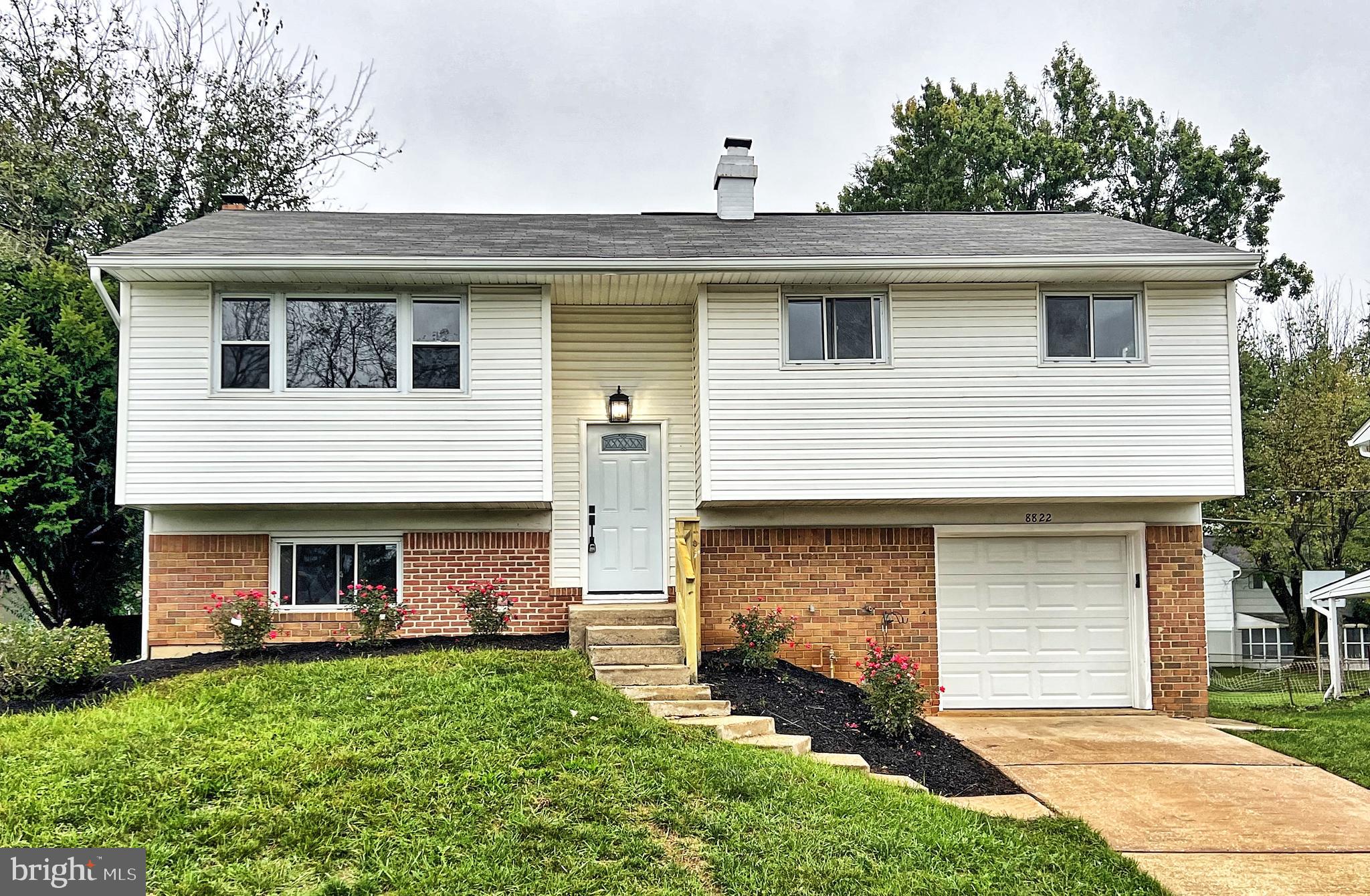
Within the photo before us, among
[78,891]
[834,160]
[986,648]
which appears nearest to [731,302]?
[986,648]

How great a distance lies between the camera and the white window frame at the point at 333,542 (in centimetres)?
1109

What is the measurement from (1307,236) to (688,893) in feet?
110

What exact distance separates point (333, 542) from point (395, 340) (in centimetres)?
232

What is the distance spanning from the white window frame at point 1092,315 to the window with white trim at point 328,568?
7249 mm

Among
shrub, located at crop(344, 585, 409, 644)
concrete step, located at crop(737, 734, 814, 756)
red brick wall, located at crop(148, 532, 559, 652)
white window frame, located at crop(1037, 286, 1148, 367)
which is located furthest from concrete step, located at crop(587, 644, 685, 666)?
white window frame, located at crop(1037, 286, 1148, 367)

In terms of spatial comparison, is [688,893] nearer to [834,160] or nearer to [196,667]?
[196,667]

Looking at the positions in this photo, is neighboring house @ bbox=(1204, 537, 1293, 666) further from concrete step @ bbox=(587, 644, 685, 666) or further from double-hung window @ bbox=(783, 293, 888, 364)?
concrete step @ bbox=(587, 644, 685, 666)

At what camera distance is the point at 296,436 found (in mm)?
10531

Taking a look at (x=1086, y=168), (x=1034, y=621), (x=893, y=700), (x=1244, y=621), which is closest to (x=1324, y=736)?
(x=1034, y=621)

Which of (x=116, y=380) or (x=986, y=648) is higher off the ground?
(x=116, y=380)

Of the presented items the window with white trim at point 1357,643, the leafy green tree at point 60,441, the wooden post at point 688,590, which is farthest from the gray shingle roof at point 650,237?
the window with white trim at point 1357,643

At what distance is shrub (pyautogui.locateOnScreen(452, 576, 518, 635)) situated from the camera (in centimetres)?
1070

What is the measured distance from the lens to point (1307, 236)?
103 ft

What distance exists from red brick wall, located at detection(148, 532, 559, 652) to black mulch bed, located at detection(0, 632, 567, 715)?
0.77ft
